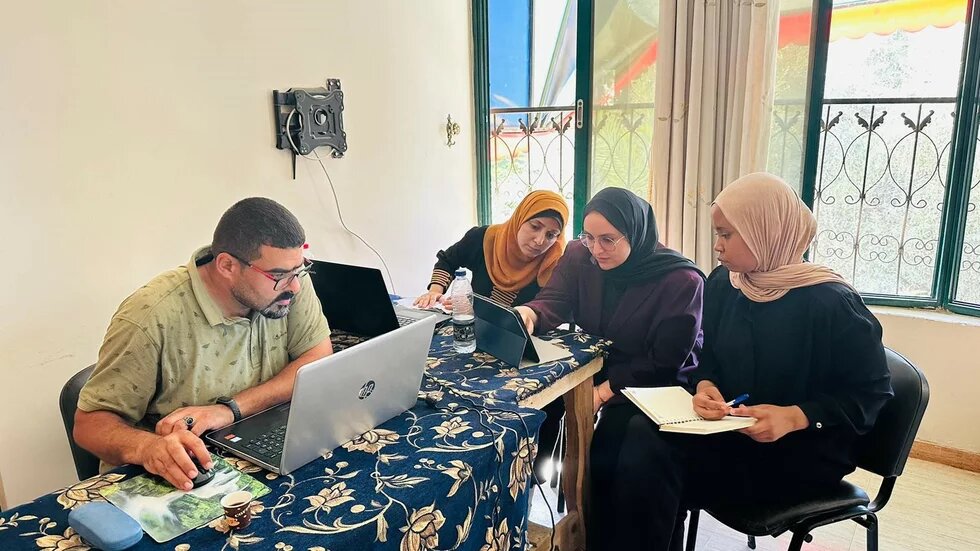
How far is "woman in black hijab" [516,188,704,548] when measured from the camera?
1851 mm

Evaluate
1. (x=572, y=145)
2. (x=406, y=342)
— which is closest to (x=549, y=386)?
(x=406, y=342)

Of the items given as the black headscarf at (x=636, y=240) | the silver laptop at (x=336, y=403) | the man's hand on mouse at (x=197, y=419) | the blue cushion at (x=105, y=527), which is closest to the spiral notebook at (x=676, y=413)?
the black headscarf at (x=636, y=240)

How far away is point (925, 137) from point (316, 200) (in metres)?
2.53

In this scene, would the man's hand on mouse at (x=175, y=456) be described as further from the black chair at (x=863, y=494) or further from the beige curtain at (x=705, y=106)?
the beige curtain at (x=705, y=106)

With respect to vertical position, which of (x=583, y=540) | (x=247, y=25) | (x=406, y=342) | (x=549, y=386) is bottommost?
(x=583, y=540)

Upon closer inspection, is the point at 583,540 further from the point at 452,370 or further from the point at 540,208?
the point at 540,208

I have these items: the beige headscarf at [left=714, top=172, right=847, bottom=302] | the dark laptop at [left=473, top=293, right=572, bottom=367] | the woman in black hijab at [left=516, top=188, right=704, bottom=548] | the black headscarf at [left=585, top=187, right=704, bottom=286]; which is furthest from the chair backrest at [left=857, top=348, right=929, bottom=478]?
the dark laptop at [left=473, top=293, right=572, bottom=367]

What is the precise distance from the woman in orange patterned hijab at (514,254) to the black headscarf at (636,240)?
380 millimetres

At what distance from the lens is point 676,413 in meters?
1.60

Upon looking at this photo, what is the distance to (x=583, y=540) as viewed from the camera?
6.04ft

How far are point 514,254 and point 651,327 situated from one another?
771 mm

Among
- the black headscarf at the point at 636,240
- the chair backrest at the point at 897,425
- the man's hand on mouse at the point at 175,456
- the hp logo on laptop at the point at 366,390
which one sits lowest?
the chair backrest at the point at 897,425

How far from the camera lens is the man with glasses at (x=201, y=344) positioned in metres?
1.23

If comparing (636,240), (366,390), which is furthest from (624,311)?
(366,390)
